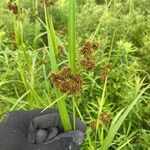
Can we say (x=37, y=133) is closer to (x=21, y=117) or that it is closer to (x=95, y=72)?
(x=21, y=117)

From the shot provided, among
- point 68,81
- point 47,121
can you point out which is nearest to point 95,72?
point 47,121

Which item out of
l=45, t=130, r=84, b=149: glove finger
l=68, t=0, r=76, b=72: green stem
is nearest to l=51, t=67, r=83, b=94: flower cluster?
l=68, t=0, r=76, b=72: green stem

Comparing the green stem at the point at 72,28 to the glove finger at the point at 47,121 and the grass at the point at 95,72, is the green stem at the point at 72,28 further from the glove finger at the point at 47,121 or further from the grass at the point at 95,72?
the glove finger at the point at 47,121

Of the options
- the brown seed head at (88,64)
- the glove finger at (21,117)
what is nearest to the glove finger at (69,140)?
the glove finger at (21,117)

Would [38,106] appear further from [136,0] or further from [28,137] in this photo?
[136,0]

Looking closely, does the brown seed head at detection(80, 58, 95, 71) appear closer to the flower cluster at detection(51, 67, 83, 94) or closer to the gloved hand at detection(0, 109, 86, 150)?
the flower cluster at detection(51, 67, 83, 94)

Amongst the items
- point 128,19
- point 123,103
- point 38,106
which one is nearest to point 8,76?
point 38,106
